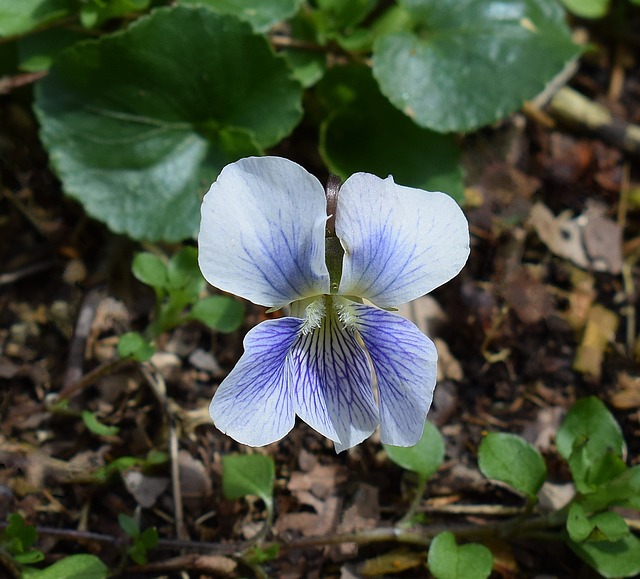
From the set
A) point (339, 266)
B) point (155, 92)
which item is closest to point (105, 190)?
point (155, 92)

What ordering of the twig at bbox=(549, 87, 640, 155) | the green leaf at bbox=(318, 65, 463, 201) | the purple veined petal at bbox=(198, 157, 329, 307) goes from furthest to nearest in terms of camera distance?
the twig at bbox=(549, 87, 640, 155) < the green leaf at bbox=(318, 65, 463, 201) < the purple veined petal at bbox=(198, 157, 329, 307)

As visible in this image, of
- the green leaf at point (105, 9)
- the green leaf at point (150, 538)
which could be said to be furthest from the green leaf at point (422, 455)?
the green leaf at point (105, 9)

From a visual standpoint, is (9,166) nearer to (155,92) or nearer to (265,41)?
(155,92)

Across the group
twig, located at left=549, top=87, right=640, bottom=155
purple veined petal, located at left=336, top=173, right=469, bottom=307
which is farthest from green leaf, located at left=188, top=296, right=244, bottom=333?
twig, located at left=549, top=87, right=640, bottom=155

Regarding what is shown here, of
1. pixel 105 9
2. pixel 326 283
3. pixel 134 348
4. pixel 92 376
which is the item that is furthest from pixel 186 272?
pixel 105 9

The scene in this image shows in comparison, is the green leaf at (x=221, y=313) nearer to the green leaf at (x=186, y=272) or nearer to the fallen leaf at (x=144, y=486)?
the green leaf at (x=186, y=272)

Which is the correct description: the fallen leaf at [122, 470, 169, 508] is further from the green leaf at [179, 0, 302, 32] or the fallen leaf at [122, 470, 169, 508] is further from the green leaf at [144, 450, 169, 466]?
the green leaf at [179, 0, 302, 32]
